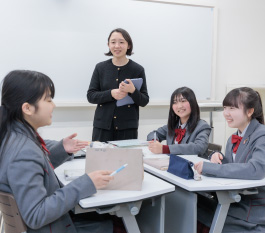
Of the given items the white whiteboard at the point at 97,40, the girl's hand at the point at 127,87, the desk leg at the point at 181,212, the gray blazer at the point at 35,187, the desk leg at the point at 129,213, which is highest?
the white whiteboard at the point at 97,40

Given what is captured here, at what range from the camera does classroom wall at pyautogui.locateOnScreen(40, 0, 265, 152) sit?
3893mm

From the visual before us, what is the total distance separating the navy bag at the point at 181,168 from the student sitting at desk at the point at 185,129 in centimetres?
50

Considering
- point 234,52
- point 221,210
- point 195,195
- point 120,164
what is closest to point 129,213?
point 120,164

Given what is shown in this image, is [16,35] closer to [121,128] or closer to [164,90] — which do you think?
[121,128]

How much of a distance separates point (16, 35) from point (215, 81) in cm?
255

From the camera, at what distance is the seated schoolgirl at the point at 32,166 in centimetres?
113

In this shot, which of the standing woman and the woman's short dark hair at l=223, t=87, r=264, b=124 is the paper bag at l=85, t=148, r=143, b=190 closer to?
the woman's short dark hair at l=223, t=87, r=264, b=124

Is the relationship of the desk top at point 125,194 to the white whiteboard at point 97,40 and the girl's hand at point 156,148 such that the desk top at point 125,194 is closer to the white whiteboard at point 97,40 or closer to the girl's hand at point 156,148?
the girl's hand at point 156,148

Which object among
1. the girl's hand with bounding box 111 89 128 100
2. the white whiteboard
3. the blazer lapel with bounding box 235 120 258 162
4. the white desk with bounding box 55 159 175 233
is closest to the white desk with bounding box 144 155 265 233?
the white desk with bounding box 55 159 175 233

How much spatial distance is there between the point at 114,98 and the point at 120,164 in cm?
135

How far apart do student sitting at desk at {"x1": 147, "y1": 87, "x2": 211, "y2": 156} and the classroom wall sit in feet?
4.09

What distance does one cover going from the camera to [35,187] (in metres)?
1.14

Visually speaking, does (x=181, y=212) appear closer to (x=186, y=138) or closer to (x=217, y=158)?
(x=217, y=158)

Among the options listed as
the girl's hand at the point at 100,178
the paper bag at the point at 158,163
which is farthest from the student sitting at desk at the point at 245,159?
the girl's hand at the point at 100,178
